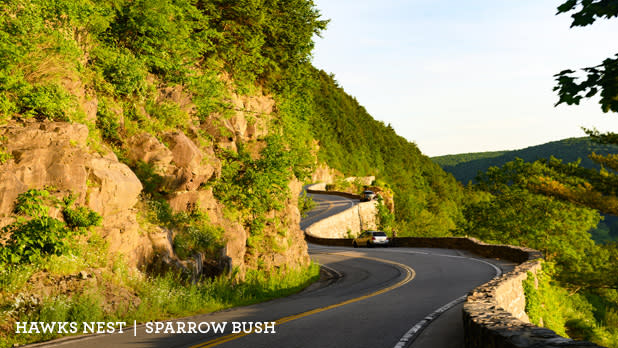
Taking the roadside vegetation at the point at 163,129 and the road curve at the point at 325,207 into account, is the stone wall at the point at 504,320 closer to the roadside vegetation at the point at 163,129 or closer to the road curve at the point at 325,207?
the roadside vegetation at the point at 163,129

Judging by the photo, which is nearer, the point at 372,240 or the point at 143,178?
the point at 143,178

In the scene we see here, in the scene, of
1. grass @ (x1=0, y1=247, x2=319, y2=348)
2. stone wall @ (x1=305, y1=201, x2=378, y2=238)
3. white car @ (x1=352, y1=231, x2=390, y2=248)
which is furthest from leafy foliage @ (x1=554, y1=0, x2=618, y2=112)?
stone wall @ (x1=305, y1=201, x2=378, y2=238)

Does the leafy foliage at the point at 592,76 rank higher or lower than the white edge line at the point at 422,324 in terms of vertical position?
higher

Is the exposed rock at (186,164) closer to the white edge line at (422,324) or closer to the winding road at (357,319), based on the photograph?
the winding road at (357,319)

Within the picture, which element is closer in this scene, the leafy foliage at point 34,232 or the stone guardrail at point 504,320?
the stone guardrail at point 504,320

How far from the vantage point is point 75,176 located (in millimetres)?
11328

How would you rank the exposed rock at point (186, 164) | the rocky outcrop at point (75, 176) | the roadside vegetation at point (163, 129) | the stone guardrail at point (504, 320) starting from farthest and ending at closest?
the exposed rock at point (186, 164), the rocky outcrop at point (75, 176), the roadside vegetation at point (163, 129), the stone guardrail at point (504, 320)

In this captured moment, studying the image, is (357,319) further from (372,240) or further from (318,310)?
(372,240)

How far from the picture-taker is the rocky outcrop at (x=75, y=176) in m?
10.5

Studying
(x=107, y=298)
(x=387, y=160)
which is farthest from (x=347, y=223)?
(x=387, y=160)

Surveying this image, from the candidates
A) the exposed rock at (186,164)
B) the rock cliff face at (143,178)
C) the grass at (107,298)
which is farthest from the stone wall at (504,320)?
the exposed rock at (186,164)

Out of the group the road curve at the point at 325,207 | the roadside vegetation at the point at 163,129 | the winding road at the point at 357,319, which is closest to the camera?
the winding road at the point at 357,319

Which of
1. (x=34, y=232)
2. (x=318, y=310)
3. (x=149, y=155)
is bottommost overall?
(x=318, y=310)

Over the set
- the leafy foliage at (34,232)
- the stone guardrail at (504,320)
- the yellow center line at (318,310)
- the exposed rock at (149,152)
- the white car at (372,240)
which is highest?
the exposed rock at (149,152)
